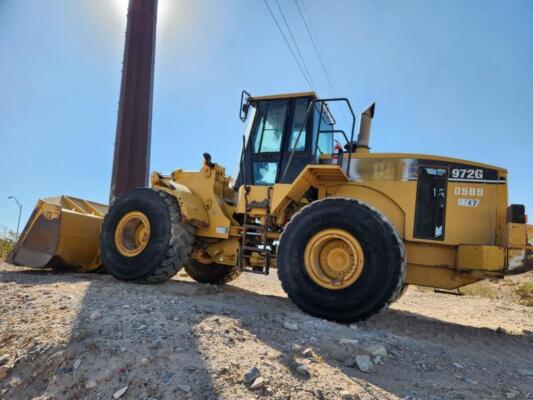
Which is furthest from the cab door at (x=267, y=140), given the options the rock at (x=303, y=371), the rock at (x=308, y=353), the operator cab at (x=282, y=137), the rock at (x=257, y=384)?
the rock at (x=257, y=384)

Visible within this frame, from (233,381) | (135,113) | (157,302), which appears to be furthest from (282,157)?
(135,113)

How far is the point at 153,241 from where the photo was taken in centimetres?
630

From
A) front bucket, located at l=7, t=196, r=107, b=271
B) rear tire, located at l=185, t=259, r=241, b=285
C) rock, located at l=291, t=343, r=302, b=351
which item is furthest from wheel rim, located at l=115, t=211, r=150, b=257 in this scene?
rock, located at l=291, t=343, r=302, b=351

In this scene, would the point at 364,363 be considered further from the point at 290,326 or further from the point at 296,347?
the point at 290,326

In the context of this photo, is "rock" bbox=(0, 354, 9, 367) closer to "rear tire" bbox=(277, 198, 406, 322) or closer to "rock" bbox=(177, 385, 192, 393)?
"rock" bbox=(177, 385, 192, 393)

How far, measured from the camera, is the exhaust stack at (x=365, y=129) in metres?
6.57

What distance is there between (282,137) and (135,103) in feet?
33.0

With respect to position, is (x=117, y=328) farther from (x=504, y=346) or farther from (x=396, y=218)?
(x=504, y=346)

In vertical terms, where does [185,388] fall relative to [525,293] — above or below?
above

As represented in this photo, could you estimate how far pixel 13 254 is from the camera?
7.04 meters

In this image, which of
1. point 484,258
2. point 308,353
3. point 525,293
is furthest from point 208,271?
point 525,293

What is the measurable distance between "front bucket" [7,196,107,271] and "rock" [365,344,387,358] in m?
5.10

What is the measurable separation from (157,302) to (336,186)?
2.75 m

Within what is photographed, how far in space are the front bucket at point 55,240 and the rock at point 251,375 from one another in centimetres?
496
